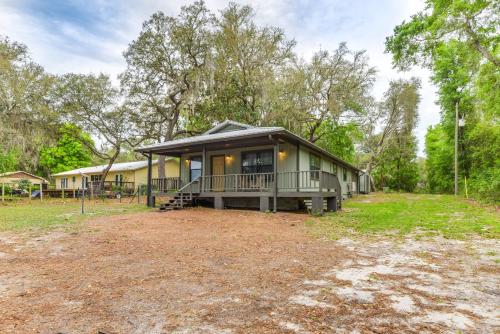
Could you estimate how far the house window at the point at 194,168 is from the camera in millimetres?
16328

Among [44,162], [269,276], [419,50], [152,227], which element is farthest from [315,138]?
[44,162]

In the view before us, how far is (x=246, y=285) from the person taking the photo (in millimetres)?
3838

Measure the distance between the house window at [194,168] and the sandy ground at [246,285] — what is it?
→ 374 inches

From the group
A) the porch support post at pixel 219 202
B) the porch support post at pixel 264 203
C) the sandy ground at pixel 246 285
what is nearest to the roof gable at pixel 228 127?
the porch support post at pixel 219 202

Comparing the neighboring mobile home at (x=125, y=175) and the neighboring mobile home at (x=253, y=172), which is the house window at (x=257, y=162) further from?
the neighboring mobile home at (x=125, y=175)

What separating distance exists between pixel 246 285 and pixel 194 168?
515 inches

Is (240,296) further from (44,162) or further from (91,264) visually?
(44,162)

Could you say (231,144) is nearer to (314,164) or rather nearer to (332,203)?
(314,164)

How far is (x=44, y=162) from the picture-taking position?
35844mm

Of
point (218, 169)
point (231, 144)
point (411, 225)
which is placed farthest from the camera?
point (218, 169)

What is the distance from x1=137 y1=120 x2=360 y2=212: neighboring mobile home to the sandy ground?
Answer: 5.60 metres

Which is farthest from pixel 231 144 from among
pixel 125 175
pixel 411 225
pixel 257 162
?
pixel 125 175

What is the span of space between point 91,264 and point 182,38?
17.4 meters

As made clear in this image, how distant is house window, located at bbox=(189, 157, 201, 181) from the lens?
16.3 metres
